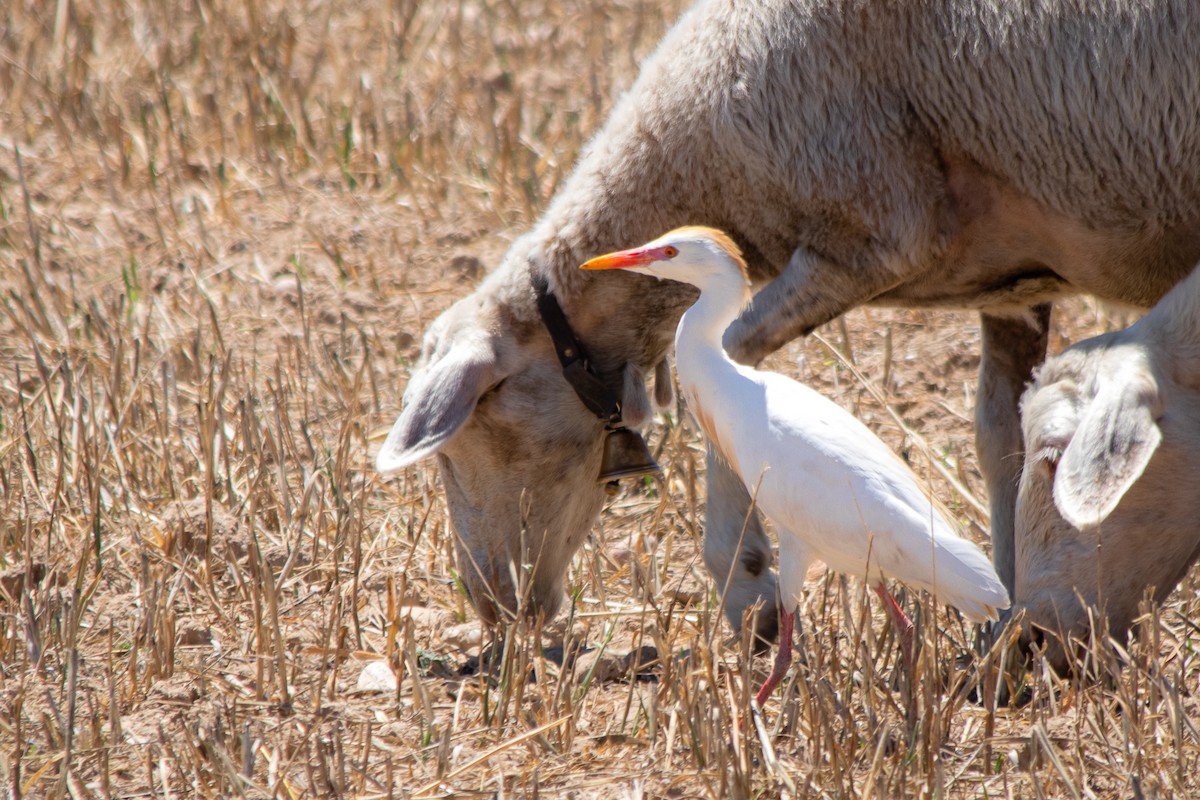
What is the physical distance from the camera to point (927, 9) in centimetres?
462

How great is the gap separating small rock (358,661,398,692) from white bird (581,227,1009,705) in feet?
3.57

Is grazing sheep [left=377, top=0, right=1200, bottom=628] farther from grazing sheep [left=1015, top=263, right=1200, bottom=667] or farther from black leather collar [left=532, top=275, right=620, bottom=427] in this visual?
grazing sheep [left=1015, top=263, right=1200, bottom=667]

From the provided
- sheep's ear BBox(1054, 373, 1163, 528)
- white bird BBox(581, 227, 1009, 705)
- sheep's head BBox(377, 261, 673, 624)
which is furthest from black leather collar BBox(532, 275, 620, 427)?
sheep's ear BBox(1054, 373, 1163, 528)

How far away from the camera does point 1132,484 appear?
373 centimetres

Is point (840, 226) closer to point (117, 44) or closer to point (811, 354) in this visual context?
point (811, 354)

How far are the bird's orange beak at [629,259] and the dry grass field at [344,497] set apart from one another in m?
0.91

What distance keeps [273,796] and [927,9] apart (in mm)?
2816

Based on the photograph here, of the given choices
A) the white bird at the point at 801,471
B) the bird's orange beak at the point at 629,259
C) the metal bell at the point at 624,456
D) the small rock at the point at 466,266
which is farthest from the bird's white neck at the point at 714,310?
the small rock at the point at 466,266

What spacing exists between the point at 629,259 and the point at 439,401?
0.90 metres

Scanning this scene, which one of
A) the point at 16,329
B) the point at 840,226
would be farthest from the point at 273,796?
the point at 16,329

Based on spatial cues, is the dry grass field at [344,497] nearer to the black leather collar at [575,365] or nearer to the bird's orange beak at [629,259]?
the black leather collar at [575,365]

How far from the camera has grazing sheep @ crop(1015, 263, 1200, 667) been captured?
3863mm

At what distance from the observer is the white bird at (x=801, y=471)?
387 cm

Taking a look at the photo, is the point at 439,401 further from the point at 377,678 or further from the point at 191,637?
the point at 191,637
